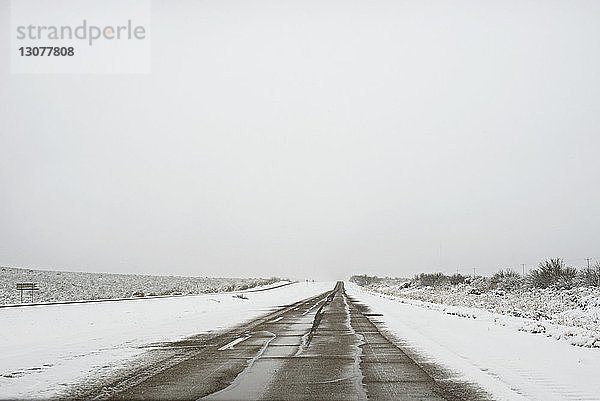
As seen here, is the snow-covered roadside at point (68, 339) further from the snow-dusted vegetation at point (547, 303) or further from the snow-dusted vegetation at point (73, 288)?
the snow-dusted vegetation at point (73, 288)

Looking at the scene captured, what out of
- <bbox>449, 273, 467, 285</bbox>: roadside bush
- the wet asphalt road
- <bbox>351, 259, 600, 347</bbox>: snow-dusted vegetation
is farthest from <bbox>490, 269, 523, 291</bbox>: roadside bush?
the wet asphalt road

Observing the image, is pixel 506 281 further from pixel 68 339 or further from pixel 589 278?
pixel 68 339

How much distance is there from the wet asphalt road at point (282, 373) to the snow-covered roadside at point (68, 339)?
1.10m

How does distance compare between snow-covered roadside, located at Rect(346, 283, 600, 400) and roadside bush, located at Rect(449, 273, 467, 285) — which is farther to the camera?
roadside bush, located at Rect(449, 273, 467, 285)

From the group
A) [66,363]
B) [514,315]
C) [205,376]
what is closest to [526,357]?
[205,376]

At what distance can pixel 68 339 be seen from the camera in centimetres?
1719

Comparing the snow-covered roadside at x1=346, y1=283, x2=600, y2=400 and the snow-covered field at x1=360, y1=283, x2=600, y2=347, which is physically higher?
the snow-covered roadside at x1=346, y1=283, x2=600, y2=400

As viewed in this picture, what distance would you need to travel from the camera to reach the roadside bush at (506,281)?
53.4 metres

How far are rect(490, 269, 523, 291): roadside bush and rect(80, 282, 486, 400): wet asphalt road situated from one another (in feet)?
132

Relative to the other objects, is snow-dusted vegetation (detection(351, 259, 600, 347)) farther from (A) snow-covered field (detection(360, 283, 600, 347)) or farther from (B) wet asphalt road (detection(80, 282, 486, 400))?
(B) wet asphalt road (detection(80, 282, 486, 400))

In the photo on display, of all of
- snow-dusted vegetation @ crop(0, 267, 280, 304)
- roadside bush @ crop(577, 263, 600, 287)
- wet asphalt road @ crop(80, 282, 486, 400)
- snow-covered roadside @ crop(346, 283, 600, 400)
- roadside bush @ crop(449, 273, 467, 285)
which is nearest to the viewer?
wet asphalt road @ crop(80, 282, 486, 400)

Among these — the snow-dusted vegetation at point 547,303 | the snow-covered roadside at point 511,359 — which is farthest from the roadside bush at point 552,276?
the snow-covered roadside at point 511,359

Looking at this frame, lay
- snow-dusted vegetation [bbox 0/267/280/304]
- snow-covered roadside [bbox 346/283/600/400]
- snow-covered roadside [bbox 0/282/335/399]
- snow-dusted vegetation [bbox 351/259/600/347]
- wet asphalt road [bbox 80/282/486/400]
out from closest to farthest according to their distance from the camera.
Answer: wet asphalt road [bbox 80/282/486/400], snow-covered roadside [bbox 346/283/600/400], snow-covered roadside [bbox 0/282/335/399], snow-dusted vegetation [bbox 351/259/600/347], snow-dusted vegetation [bbox 0/267/280/304]

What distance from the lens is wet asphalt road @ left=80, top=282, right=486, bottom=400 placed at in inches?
337
